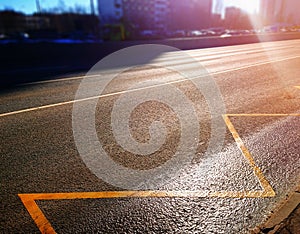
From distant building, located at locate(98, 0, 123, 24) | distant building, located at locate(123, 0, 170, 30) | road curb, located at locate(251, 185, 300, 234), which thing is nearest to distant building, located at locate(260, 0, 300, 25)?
distant building, located at locate(123, 0, 170, 30)

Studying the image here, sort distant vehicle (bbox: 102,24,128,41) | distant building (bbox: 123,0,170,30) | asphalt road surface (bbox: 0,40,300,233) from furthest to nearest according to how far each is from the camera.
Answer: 1. distant building (bbox: 123,0,170,30)
2. distant vehicle (bbox: 102,24,128,41)
3. asphalt road surface (bbox: 0,40,300,233)

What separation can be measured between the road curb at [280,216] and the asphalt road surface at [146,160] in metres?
0.07

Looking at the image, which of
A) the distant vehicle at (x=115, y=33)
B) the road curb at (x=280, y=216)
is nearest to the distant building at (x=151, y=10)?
the distant vehicle at (x=115, y=33)

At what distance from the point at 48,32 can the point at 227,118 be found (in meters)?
60.6

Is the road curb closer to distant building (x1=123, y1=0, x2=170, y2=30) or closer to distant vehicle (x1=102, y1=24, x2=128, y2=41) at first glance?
distant vehicle (x1=102, y1=24, x2=128, y2=41)

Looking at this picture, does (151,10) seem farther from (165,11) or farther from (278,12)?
(278,12)

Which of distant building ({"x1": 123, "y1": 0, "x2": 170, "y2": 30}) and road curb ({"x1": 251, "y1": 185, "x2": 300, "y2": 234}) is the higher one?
distant building ({"x1": 123, "y1": 0, "x2": 170, "y2": 30})

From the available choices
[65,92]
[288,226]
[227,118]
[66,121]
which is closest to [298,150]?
[227,118]

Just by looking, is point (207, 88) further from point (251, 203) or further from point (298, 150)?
point (251, 203)

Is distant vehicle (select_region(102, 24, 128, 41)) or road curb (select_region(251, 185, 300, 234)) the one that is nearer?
road curb (select_region(251, 185, 300, 234))

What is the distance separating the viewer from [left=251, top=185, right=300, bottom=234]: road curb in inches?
90.4

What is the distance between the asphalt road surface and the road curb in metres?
0.07

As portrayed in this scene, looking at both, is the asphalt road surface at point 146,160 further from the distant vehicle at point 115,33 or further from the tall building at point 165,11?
the tall building at point 165,11

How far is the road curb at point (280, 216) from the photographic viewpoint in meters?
2.29
